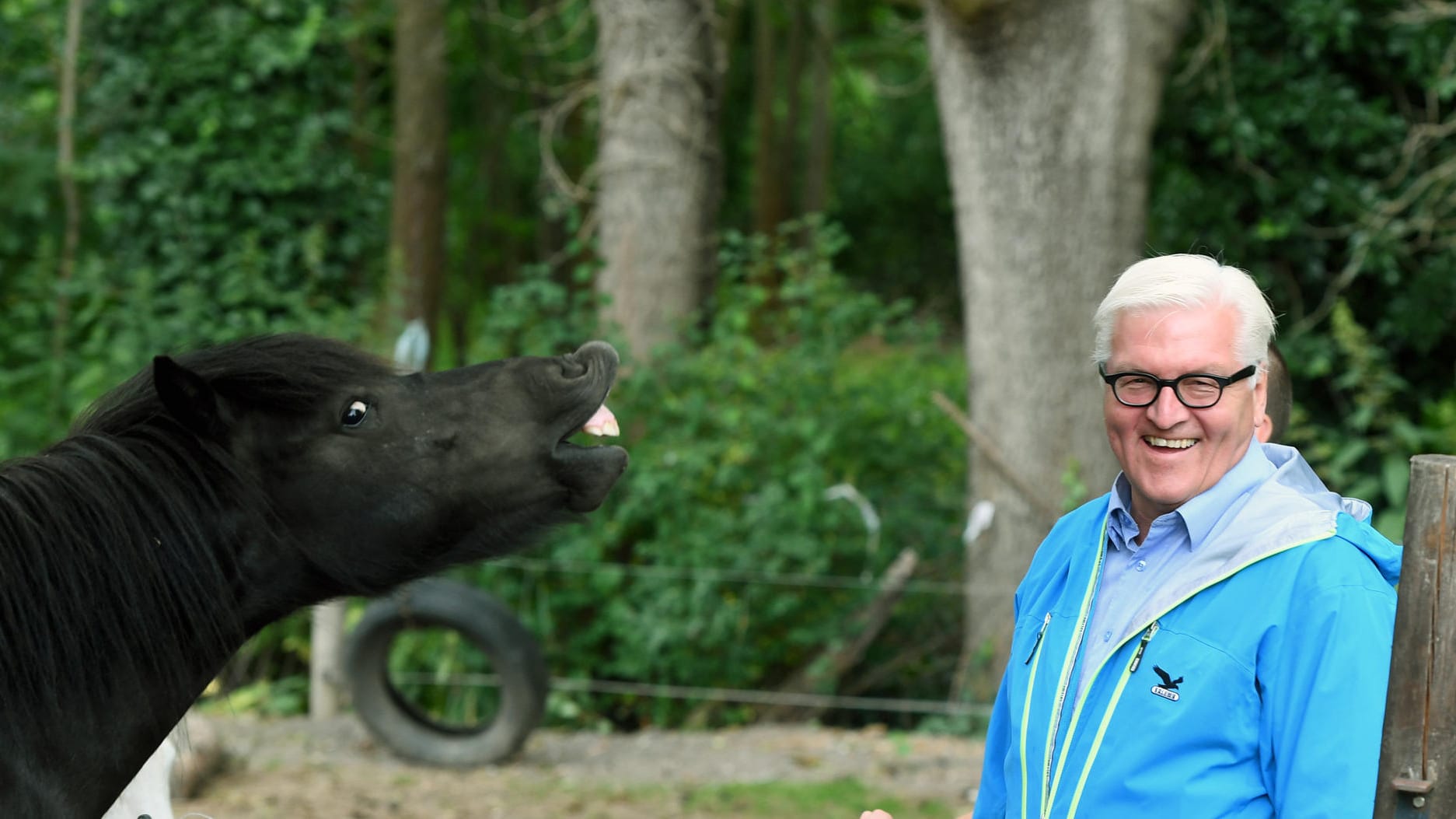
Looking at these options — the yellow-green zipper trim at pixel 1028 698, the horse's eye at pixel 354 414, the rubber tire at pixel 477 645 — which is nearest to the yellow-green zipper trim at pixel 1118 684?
the yellow-green zipper trim at pixel 1028 698

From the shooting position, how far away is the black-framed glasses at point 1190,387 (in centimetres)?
186

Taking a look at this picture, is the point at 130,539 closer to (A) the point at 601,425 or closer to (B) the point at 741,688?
(A) the point at 601,425

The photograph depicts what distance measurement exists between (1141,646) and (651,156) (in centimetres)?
644

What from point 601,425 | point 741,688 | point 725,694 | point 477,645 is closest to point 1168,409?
point 601,425

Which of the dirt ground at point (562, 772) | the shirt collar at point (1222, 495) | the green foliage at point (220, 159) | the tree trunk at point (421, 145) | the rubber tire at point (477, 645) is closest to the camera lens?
the shirt collar at point (1222, 495)

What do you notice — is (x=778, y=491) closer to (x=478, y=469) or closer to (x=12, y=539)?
(x=478, y=469)

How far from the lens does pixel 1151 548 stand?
1.95 metres

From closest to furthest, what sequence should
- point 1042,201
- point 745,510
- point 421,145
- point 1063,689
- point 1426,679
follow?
point 1426,679, point 1063,689, point 1042,201, point 745,510, point 421,145

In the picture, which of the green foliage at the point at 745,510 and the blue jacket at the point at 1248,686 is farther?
the green foliage at the point at 745,510

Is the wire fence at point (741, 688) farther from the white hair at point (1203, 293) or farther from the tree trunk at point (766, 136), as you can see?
the tree trunk at point (766, 136)

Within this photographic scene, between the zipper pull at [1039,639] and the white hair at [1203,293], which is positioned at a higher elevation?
the white hair at [1203,293]

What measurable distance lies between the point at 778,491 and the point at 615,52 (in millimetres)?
2887

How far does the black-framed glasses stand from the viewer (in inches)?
73.3

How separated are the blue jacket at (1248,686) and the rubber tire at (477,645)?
4.40 meters
